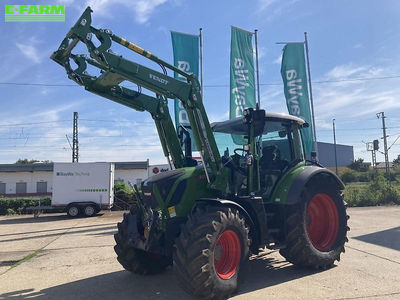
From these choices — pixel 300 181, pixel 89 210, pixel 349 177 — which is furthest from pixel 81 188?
pixel 349 177

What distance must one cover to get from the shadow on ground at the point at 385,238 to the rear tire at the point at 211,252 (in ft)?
15.1

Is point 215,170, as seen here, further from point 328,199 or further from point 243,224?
point 328,199

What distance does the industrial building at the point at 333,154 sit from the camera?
286 ft

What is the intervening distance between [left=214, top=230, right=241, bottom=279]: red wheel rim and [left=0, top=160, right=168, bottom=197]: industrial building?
28499 millimetres

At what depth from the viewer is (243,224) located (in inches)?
178

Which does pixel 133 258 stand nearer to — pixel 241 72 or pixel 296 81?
pixel 241 72

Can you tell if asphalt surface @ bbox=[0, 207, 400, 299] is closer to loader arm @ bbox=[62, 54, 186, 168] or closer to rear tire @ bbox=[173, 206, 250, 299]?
rear tire @ bbox=[173, 206, 250, 299]

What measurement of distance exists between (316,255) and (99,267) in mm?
4064

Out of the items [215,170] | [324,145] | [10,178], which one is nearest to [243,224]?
[215,170]

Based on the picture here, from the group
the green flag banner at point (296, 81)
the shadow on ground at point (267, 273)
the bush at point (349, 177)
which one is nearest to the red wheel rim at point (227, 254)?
the shadow on ground at point (267, 273)

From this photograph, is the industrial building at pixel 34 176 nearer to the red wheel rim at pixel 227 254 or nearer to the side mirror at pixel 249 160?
the side mirror at pixel 249 160

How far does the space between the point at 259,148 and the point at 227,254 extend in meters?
1.99

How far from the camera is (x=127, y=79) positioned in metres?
4.68

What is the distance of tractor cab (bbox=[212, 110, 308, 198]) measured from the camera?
5316 millimetres
